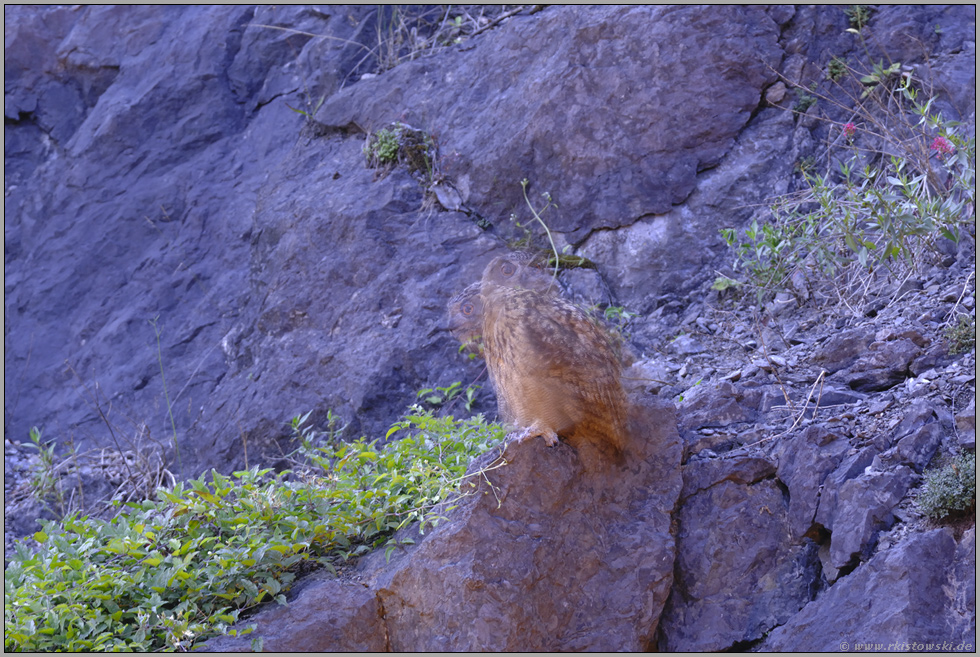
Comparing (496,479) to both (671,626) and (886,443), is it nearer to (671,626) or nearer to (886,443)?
(671,626)

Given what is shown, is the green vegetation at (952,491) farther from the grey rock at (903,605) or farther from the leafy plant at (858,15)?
the leafy plant at (858,15)

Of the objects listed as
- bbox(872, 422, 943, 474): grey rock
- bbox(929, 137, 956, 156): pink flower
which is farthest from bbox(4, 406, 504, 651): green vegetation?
bbox(929, 137, 956, 156): pink flower

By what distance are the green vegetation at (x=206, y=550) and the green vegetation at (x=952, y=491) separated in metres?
1.76

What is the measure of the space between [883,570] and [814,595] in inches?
13.4

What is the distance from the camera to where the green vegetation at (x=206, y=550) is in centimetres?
303

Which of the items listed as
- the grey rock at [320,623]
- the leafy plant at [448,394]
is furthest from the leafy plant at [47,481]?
the grey rock at [320,623]

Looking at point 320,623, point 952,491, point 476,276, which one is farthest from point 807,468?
point 476,276

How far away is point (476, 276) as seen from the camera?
577 cm

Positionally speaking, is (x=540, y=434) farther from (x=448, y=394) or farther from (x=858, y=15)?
(x=858, y=15)

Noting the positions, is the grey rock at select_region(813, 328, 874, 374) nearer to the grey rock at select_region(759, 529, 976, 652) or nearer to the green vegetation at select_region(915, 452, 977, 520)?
the green vegetation at select_region(915, 452, 977, 520)

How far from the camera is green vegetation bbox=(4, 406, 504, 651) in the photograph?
3.03 m

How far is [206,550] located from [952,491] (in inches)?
121

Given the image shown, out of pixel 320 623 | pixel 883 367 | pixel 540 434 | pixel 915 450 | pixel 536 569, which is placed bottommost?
pixel 883 367

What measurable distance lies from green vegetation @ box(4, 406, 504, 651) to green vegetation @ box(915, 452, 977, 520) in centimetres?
176
